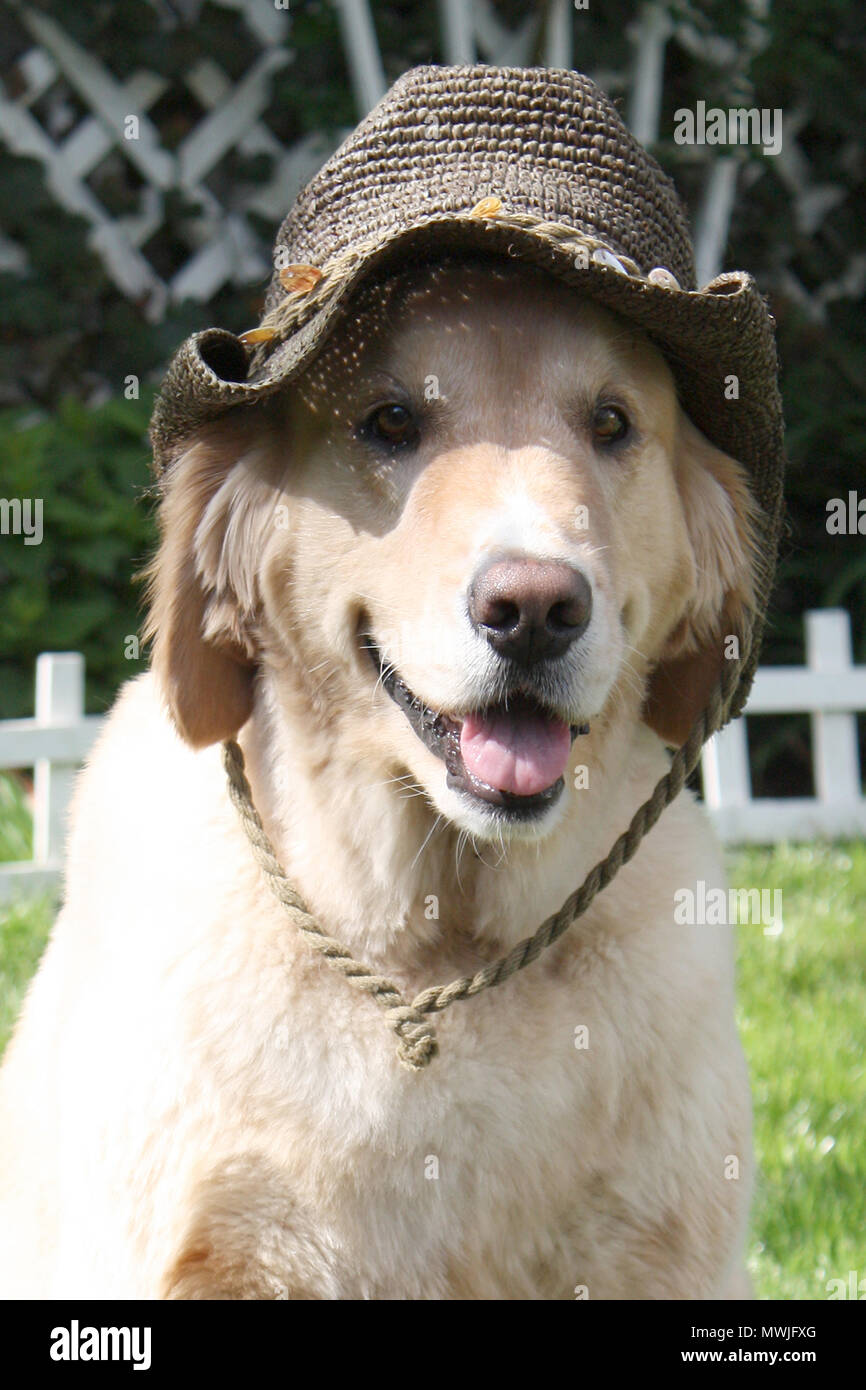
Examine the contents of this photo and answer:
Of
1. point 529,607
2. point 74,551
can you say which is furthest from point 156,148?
point 529,607

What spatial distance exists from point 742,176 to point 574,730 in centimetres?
504

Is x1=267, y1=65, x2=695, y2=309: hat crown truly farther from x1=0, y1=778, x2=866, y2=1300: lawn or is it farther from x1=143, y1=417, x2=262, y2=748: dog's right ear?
x1=0, y1=778, x2=866, y2=1300: lawn

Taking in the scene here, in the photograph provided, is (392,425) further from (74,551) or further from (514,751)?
(74,551)

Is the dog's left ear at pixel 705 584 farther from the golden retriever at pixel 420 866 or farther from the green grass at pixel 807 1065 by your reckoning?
the green grass at pixel 807 1065

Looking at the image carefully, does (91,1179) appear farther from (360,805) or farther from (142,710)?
(142,710)

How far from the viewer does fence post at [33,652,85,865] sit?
4.86m

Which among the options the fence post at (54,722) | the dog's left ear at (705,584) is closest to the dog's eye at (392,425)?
the dog's left ear at (705,584)

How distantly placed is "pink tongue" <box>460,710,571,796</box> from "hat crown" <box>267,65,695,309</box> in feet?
2.10

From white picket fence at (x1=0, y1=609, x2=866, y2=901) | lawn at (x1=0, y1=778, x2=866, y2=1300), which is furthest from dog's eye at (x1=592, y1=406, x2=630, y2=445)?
white picket fence at (x1=0, y1=609, x2=866, y2=901)

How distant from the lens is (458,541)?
193cm

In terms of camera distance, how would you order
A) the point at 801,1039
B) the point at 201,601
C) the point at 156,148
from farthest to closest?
the point at 156,148, the point at 801,1039, the point at 201,601

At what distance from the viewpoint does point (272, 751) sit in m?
2.26

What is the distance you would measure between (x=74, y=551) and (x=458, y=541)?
3.50 metres
